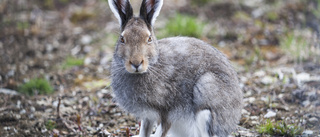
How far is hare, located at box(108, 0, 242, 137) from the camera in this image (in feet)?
13.8

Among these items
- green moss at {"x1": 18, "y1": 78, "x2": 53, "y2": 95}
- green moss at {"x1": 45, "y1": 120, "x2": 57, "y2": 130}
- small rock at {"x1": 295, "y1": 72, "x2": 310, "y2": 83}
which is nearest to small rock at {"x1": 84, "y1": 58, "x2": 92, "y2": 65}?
green moss at {"x1": 18, "y1": 78, "x2": 53, "y2": 95}

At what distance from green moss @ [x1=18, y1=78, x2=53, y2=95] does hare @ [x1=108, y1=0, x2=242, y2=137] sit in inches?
96.4

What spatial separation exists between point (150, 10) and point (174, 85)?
0.86 metres

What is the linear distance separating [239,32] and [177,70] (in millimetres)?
4414

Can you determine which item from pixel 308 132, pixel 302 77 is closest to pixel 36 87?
pixel 308 132

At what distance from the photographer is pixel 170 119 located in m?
4.37

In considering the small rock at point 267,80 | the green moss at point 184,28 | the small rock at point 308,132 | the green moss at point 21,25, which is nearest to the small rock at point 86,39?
the green moss at point 21,25

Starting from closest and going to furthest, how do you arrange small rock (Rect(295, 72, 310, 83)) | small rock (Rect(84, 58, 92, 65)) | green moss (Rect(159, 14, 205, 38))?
small rock (Rect(295, 72, 310, 83)) < green moss (Rect(159, 14, 205, 38)) < small rock (Rect(84, 58, 92, 65))

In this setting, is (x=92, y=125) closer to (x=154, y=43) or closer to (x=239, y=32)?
(x=154, y=43)

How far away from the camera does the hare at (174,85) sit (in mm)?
4195

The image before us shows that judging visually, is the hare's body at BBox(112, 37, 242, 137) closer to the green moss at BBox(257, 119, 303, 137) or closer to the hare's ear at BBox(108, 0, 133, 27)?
Result: the hare's ear at BBox(108, 0, 133, 27)

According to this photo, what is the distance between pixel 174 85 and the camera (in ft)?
14.2

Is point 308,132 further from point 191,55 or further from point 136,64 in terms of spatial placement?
point 136,64

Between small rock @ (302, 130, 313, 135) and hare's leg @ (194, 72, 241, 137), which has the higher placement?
hare's leg @ (194, 72, 241, 137)
